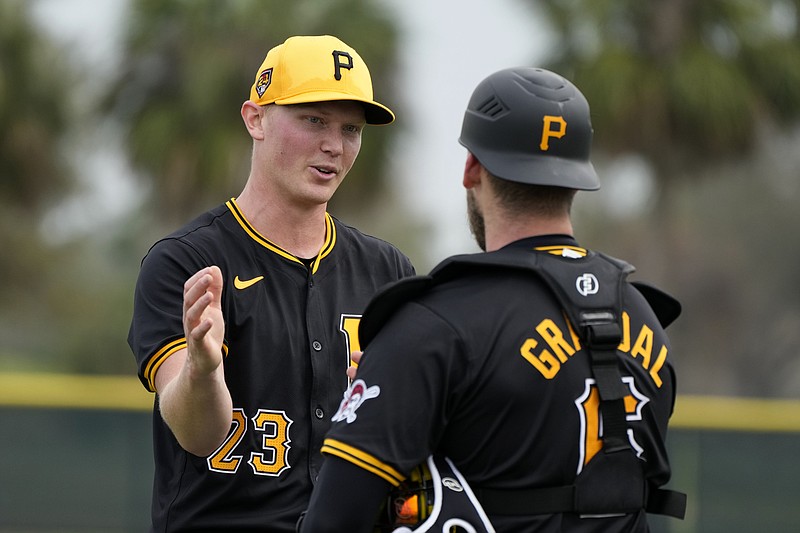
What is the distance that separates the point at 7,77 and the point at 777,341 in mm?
22114

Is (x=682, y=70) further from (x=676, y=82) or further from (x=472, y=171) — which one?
(x=472, y=171)

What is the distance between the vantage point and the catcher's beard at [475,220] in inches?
120

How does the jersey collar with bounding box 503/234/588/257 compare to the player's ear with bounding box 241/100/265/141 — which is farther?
the player's ear with bounding box 241/100/265/141

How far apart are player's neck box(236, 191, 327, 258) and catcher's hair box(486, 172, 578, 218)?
1203 mm

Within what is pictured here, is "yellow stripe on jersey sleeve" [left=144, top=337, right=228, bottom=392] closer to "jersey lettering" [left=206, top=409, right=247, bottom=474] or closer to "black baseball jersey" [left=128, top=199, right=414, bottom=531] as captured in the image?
"black baseball jersey" [left=128, top=199, right=414, bottom=531]

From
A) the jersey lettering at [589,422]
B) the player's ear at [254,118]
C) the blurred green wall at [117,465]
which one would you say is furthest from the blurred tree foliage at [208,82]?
the jersey lettering at [589,422]

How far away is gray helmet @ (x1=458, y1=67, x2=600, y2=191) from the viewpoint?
2.96m

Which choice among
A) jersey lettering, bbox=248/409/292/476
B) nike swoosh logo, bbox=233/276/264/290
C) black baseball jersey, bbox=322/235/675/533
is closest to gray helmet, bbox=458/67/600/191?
black baseball jersey, bbox=322/235/675/533

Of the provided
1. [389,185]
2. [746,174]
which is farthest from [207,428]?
[746,174]

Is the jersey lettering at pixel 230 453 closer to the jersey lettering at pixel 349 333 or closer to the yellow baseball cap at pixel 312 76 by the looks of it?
the jersey lettering at pixel 349 333

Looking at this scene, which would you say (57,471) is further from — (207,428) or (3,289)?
(3,289)

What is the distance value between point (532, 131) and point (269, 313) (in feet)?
3.97

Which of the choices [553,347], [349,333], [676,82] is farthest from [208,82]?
[553,347]

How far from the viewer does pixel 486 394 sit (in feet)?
9.11
